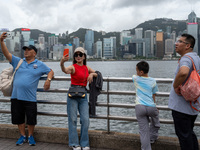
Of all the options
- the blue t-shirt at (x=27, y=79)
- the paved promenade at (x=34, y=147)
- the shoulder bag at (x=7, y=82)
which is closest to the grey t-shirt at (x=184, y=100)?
the paved promenade at (x=34, y=147)

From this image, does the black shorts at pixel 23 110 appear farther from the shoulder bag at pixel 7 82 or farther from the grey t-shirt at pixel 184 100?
the grey t-shirt at pixel 184 100

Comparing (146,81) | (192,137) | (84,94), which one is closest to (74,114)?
(84,94)

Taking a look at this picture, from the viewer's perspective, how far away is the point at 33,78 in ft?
15.0

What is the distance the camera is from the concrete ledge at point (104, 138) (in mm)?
4270

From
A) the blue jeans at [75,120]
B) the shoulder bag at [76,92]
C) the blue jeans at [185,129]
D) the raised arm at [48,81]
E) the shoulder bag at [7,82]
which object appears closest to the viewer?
the blue jeans at [185,129]

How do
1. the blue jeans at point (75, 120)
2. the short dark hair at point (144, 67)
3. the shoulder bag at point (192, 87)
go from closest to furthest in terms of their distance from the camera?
the shoulder bag at point (192, 87) < the short dark hair at point (144, 67) < the blue jeans at point (75, 120)

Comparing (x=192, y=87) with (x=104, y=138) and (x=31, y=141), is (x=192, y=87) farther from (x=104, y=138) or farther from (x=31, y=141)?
(x=31, y=141)

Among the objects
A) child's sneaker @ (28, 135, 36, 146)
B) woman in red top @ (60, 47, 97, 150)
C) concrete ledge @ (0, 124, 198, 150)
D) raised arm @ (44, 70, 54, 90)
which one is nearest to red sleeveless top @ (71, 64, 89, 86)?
woman in red top @ (60, 47, 97, 150)

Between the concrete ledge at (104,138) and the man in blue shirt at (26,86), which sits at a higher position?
the man in blue shirt at (26,86)

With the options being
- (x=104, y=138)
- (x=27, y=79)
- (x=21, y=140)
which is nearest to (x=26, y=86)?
(x=27, y=79)

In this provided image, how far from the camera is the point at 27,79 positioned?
451 centimetres

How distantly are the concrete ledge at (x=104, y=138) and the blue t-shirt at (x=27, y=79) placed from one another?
33.3 inches

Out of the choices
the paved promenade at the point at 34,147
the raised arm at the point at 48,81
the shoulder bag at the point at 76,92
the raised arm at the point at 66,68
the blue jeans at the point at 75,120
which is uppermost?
the raised arm at the point at 66,68

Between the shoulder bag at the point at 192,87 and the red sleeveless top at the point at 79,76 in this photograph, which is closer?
the shoulder bag at the point at 192,87
